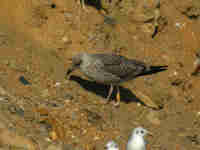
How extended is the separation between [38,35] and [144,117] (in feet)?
10.1

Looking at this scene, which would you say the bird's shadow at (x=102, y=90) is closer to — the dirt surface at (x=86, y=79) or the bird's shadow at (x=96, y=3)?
the dirt surface at (x=86, y=79)

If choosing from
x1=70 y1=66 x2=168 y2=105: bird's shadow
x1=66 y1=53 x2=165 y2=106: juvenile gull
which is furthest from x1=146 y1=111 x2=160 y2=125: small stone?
x1=66 y1=53 x2=165 y2=106: juvenile gull

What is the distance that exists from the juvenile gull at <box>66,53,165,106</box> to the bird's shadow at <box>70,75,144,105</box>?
0.31m

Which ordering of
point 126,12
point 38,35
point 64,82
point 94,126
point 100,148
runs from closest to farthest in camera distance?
point 100,148 < point 94,126 < point 64,82 < point 38,35 < point 126,12

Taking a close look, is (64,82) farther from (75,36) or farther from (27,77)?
(75,36)

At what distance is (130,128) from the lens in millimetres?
6371

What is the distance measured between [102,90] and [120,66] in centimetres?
78

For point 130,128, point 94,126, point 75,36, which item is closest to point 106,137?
point 94,126

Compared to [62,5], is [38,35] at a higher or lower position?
lower

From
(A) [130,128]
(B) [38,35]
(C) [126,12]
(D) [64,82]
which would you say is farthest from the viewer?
(C) [126,12]

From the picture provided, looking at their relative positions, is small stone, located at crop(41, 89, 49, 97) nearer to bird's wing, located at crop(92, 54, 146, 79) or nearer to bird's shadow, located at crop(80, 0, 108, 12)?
bird's wing, located at crop(92, 54, 146, 79)

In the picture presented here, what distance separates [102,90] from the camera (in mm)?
7496

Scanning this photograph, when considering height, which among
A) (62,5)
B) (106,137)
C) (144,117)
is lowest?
(144,117)

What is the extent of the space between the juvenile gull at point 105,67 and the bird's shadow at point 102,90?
0.31 m
